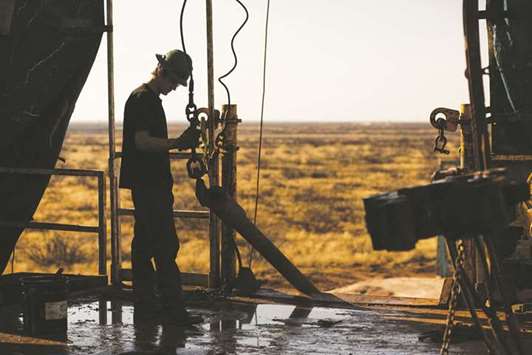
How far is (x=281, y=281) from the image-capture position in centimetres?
1786

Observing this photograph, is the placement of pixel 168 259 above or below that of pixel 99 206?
below

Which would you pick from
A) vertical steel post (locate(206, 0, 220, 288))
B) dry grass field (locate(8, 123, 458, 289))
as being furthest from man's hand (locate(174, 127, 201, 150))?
dry grass field (locate(8, 123, 458, 289))

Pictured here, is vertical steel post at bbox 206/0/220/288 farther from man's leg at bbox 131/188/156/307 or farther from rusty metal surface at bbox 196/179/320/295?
man's leg at bbox 131/188/156/307

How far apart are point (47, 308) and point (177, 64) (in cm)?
198

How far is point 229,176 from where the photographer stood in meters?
9.89

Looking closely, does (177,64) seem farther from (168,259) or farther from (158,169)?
(168,259)

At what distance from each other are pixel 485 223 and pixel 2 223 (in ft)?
18.5

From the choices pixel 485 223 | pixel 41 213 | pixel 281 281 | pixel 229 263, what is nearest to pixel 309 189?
pixel 41 213

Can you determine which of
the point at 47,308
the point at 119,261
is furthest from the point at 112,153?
the point at 47,308

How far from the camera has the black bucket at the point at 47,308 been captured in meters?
8.09

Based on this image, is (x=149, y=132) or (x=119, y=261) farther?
(x=119, y=261)

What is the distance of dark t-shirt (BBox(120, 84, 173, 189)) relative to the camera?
27.7ft

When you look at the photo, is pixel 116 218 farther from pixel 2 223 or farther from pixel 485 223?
pixel 485 223

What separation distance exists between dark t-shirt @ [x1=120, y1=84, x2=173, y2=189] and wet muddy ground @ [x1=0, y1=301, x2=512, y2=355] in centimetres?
108
